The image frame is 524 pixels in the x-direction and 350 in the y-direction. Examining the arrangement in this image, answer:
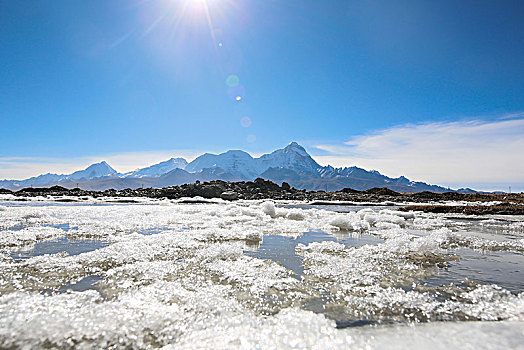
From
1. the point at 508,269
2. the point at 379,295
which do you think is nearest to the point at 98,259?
the point at 379,295

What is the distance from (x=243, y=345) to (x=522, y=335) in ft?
10.00

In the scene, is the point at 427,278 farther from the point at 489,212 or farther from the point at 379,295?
the point at 489,212

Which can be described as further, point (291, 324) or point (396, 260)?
point (396, 260)

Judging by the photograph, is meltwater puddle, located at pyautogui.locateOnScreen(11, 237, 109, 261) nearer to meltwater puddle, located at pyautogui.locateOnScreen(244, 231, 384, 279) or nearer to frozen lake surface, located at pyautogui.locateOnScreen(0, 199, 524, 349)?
frozen lake surface, located at pyautogui.locateOnScreen(0, 199, 524, 349)

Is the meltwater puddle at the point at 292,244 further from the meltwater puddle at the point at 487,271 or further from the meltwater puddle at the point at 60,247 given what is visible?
the meltwater puddle at the point at 60,247

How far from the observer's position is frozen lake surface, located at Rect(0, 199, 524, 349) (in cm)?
290

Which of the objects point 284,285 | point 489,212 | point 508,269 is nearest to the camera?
point 284,285

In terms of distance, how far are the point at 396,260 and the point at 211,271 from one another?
4087mm

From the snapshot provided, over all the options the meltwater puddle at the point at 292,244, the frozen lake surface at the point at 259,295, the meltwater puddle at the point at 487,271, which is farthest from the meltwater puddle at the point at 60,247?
the meltwater puddle at the point at 487,271

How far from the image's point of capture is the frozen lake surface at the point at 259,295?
2896 millimetres

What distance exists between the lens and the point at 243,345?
8.85 feet

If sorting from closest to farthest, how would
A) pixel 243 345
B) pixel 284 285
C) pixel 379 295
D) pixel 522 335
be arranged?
pixel 243 345
pixel 522 335
pixel 379 295
pixel 284 285

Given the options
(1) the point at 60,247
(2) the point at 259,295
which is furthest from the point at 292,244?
(1) the point at 60,247

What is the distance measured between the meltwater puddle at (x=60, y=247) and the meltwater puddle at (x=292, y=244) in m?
3.99
